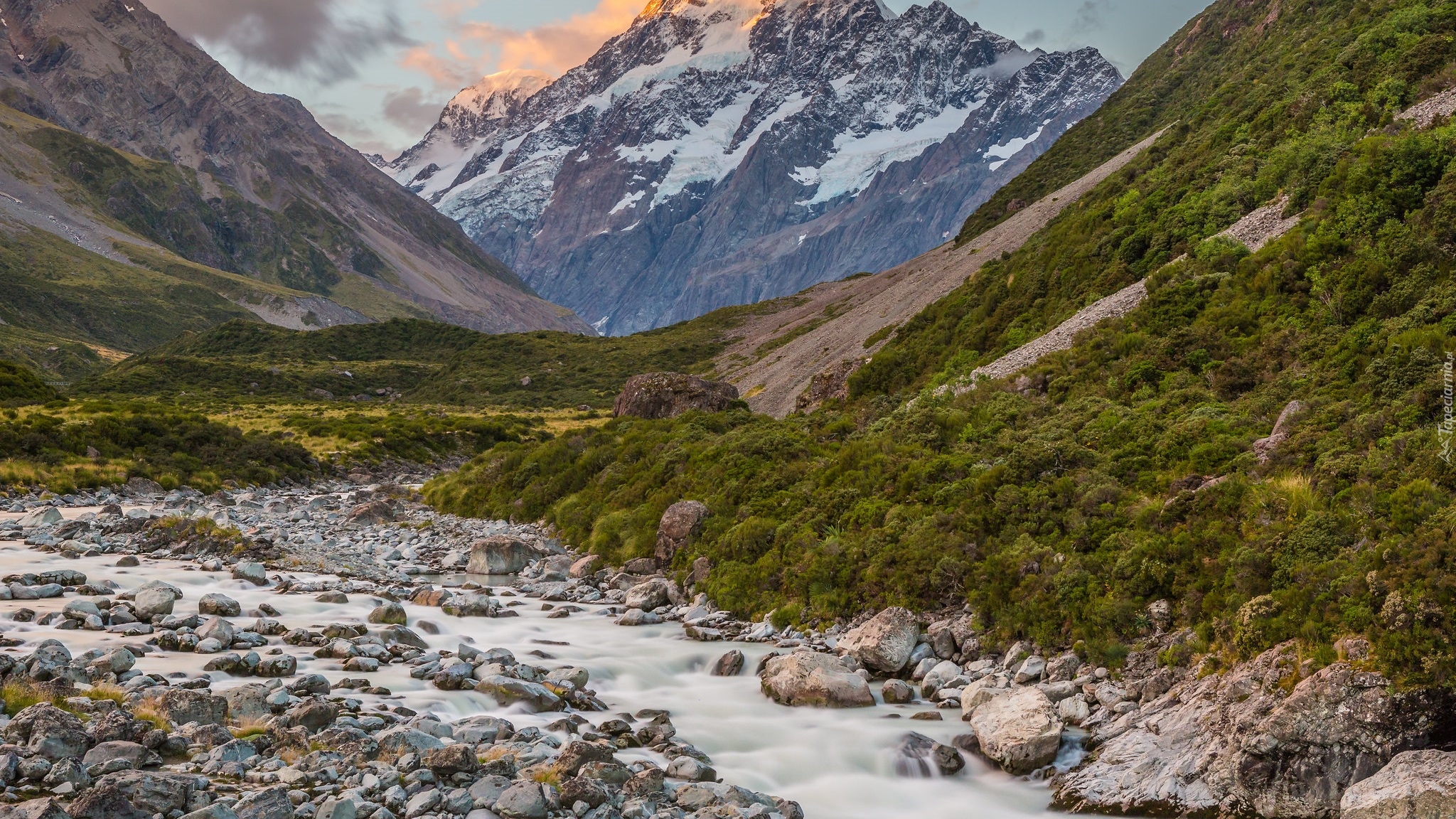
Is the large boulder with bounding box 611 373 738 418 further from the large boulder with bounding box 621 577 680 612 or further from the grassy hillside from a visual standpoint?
the large boulder with bounding box 621 577 680 612

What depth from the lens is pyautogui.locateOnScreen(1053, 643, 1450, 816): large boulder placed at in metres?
12.6

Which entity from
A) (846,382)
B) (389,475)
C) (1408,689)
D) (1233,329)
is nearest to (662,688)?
(1408,689)

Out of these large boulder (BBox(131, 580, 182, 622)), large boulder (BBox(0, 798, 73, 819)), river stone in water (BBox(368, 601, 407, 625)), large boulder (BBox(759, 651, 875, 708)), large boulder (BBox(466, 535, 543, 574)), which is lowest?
large boulder (BBox(759, 651, 875, 708))

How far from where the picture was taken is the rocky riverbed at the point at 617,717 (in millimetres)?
12016

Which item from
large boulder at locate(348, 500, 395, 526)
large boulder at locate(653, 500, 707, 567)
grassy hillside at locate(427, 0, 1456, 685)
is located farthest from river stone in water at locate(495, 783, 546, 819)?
large boulder at locate(348, 500, 395, 526)

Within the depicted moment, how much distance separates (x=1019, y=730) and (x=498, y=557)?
22529mm

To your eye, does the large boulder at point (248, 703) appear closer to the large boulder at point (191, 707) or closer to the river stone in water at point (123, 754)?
the large boulder at point (191, 707)

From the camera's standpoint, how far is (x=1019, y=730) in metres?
15.1

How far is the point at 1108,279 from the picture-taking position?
127ft

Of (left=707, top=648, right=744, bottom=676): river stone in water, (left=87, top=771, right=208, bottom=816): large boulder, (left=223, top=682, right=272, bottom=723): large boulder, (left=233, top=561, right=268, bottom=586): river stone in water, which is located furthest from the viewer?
(left=233, top=561, right=268, bottom=586): river stone in water

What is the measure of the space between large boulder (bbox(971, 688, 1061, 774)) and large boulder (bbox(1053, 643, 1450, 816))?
58 cm

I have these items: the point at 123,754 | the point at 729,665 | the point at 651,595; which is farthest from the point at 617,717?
the point at 651,595

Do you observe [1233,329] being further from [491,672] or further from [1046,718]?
[491,672]

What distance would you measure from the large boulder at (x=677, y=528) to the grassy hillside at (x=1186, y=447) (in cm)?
61
